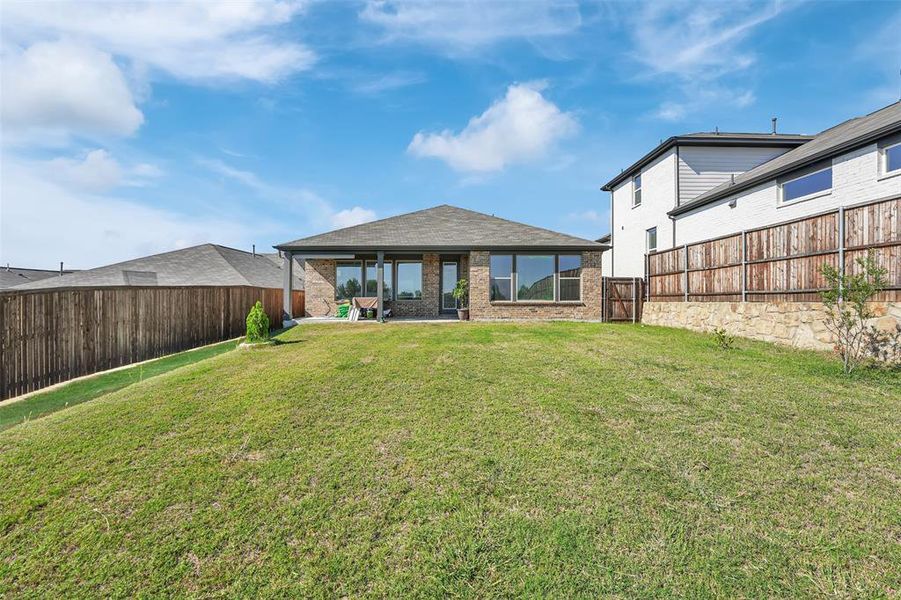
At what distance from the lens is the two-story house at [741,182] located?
9742mm

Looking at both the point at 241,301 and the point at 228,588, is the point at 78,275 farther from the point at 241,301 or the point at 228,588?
the point at 228,588

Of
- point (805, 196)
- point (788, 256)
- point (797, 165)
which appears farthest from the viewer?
point (805, 196)

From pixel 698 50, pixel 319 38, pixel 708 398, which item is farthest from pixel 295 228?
pixel 708 398

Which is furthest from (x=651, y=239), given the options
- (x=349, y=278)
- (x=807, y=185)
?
(x=349, y=278)

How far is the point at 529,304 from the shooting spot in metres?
14.9

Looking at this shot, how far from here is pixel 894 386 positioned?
5.10m

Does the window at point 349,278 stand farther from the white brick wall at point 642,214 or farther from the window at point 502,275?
the white brick wall at point 642,214

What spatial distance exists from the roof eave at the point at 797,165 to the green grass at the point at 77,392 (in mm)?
16762

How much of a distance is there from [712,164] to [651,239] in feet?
12.2

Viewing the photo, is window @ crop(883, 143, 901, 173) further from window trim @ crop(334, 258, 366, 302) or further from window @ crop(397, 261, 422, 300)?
window trim @ crop(334, 258, 366, 302)

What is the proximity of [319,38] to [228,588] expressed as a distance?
11.2m

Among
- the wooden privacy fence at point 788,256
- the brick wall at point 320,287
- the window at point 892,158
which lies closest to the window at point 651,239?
the wooden privacy fence at point 788,256

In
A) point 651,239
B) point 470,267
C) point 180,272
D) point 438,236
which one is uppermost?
point 651,239

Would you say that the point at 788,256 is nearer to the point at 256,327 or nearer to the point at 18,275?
the point at 256,327
